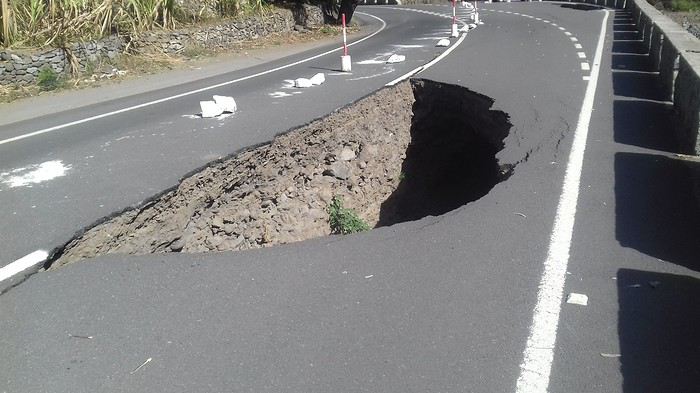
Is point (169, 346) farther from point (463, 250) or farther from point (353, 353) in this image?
point (463, 250)

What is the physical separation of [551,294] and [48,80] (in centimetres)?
1252

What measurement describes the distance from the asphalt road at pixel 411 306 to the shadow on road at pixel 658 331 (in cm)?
1

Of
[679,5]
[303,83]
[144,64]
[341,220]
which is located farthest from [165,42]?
[679,5]

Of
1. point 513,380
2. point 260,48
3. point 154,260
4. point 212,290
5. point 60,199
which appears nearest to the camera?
point 513,380

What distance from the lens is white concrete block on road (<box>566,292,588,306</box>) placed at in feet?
13.8

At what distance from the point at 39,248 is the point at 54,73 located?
10134mm

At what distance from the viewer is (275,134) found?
28.2 ft

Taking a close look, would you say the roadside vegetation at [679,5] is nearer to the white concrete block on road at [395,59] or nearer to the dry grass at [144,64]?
the dry grass at [144,64]

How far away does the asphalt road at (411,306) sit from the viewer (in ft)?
11.6

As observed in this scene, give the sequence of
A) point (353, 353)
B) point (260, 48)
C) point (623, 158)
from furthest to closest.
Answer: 1. point (260, 48)
2. point (623, 158)
3. point (353, 353)

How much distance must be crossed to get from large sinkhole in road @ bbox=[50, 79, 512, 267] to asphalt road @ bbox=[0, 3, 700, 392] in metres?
0.36

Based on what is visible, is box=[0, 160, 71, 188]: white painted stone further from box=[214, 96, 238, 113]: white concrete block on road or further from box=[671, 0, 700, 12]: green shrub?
box=[671, 0, 700, 12]: green shrub

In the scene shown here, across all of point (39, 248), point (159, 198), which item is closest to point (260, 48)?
point (159, 198)

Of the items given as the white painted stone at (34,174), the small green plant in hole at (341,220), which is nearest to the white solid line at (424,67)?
the small green plant in hole at (341,220)
